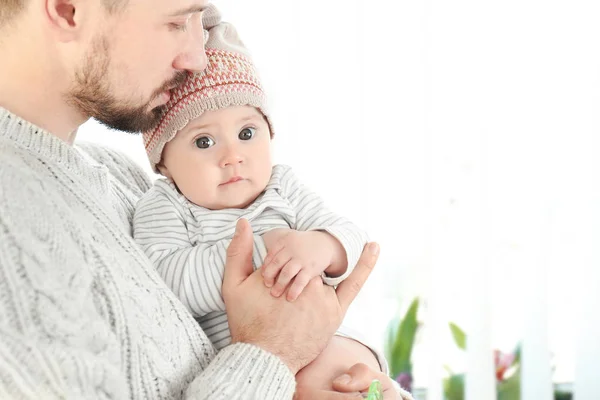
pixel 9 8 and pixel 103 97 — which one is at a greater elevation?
pixel 9 8

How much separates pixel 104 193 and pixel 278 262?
0.98ft

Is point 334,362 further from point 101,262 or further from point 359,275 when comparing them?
point 101,262

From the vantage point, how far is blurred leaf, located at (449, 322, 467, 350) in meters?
2.94

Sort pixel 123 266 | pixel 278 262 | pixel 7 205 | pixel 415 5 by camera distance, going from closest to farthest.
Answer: pixel 7 205 → pixel 123 266 → pixel 278 262 → pixel 415 5

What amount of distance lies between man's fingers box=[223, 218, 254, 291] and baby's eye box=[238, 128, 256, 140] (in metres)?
0.19

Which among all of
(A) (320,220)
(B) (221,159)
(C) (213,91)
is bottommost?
(A) (320,220)

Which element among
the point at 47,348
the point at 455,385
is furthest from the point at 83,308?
the point at 455,385

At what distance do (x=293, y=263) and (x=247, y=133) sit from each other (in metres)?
0.28

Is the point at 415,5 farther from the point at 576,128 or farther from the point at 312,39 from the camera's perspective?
the point at 576,128

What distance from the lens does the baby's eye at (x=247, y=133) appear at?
1.41 meters

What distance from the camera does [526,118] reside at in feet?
9.24

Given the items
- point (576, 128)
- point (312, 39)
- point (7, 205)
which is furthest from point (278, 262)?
point (576, 128)

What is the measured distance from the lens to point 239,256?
50.4 inches

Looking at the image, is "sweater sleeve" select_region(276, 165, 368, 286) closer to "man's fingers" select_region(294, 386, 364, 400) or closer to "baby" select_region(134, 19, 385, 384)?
"baby" select_region(134, 19, 385, 384)
